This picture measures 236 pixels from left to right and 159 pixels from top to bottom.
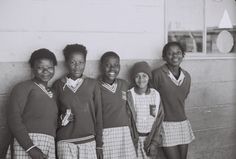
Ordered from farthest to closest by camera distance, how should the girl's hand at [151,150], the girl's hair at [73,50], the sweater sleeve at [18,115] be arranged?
the girl's hand at [151,150] → the girl's hair at [73,50] → the sweater sleeve at [18,115]

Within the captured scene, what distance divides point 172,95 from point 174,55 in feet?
1.35

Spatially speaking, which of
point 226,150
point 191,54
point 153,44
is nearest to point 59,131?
point 153,44

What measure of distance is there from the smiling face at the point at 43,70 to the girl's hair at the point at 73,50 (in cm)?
25

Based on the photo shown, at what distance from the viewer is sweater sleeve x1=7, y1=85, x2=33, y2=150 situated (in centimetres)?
319

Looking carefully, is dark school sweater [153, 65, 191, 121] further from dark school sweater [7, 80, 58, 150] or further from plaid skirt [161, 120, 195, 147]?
dark school sweater [7, 80, 58, 150]

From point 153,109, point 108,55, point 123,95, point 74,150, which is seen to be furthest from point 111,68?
point 74,150

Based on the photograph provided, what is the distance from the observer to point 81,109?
3500 millimetres

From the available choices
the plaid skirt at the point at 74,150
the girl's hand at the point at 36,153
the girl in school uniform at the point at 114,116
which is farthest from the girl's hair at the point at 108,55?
the girl's hand at the point at 36,153

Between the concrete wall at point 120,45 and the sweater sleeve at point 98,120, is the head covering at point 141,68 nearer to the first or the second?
the concrete wall at point 120,45

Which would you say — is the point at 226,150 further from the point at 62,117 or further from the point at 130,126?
the point at 62,117

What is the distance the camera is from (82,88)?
3.56 meters

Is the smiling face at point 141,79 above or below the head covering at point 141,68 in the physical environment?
below

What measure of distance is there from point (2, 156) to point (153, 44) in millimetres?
1908

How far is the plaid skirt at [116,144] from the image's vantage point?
3.70 meters
